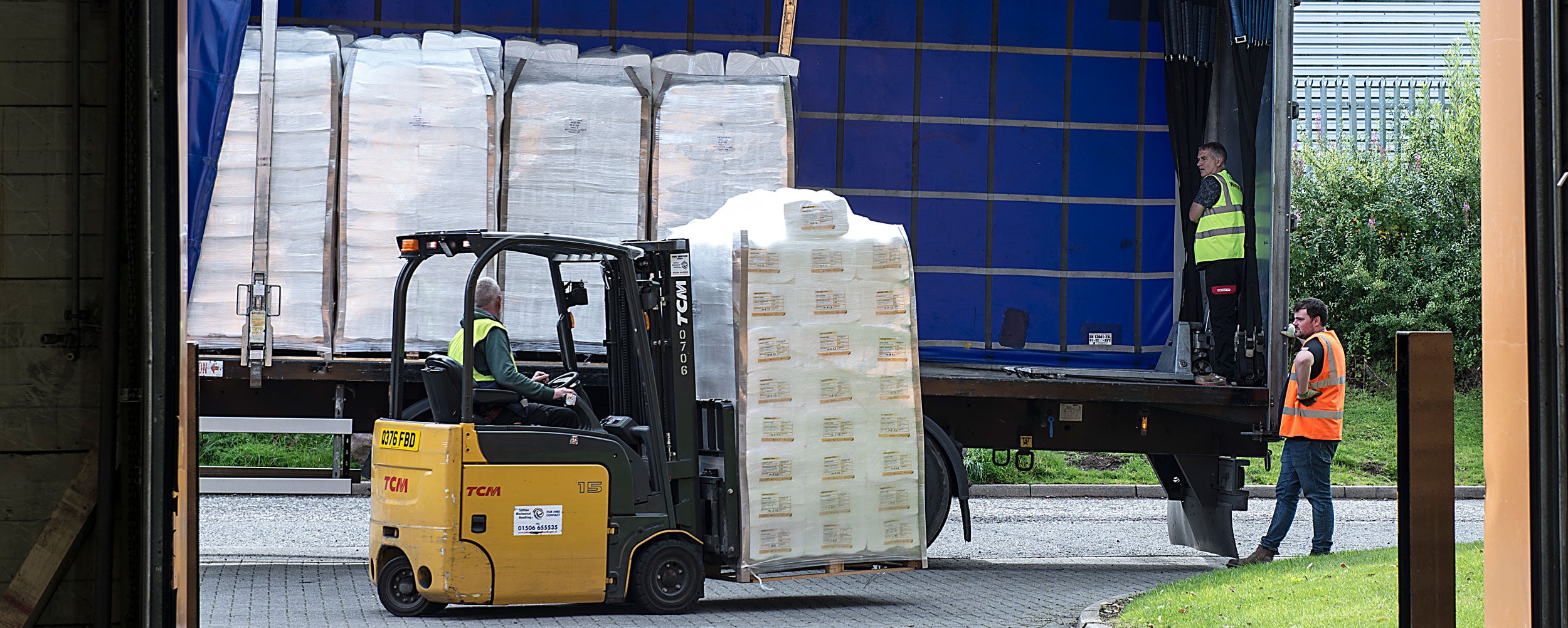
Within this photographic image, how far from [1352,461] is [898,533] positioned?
9.44 m

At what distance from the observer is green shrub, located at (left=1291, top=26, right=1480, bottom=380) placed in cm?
1723

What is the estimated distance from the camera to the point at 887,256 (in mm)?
7492

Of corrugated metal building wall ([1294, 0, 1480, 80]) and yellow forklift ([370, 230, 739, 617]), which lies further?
corrugated metal building wall ([1294, 0, 1480, 80])

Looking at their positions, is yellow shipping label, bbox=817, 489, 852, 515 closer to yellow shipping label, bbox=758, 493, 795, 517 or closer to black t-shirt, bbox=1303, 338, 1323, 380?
yellow shipping label, bbox=758, 493, 795, 517

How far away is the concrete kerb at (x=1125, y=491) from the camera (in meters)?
13.7

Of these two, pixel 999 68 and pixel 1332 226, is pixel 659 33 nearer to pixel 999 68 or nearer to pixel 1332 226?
pixel 999 68

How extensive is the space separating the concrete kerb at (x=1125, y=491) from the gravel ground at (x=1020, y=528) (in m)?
0.18

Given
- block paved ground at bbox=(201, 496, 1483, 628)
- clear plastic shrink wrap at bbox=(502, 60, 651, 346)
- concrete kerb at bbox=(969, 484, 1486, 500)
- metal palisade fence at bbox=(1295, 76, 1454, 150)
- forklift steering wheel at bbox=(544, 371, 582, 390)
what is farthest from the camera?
metal palisade fence at bbox=(1295, 76, 1454, 150)

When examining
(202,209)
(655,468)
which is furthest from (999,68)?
(202,209)

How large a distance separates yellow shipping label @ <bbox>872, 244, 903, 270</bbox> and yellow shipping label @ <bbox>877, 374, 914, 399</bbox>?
1.89 feet

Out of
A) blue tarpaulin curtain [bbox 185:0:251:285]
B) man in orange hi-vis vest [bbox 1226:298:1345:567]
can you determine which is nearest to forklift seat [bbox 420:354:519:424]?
blue tarpaulin curtain [bbox 185:0:251:285]

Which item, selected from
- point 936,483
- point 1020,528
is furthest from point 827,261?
point 1020,528

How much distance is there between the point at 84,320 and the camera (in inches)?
110

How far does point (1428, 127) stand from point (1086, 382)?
39.9 feet
